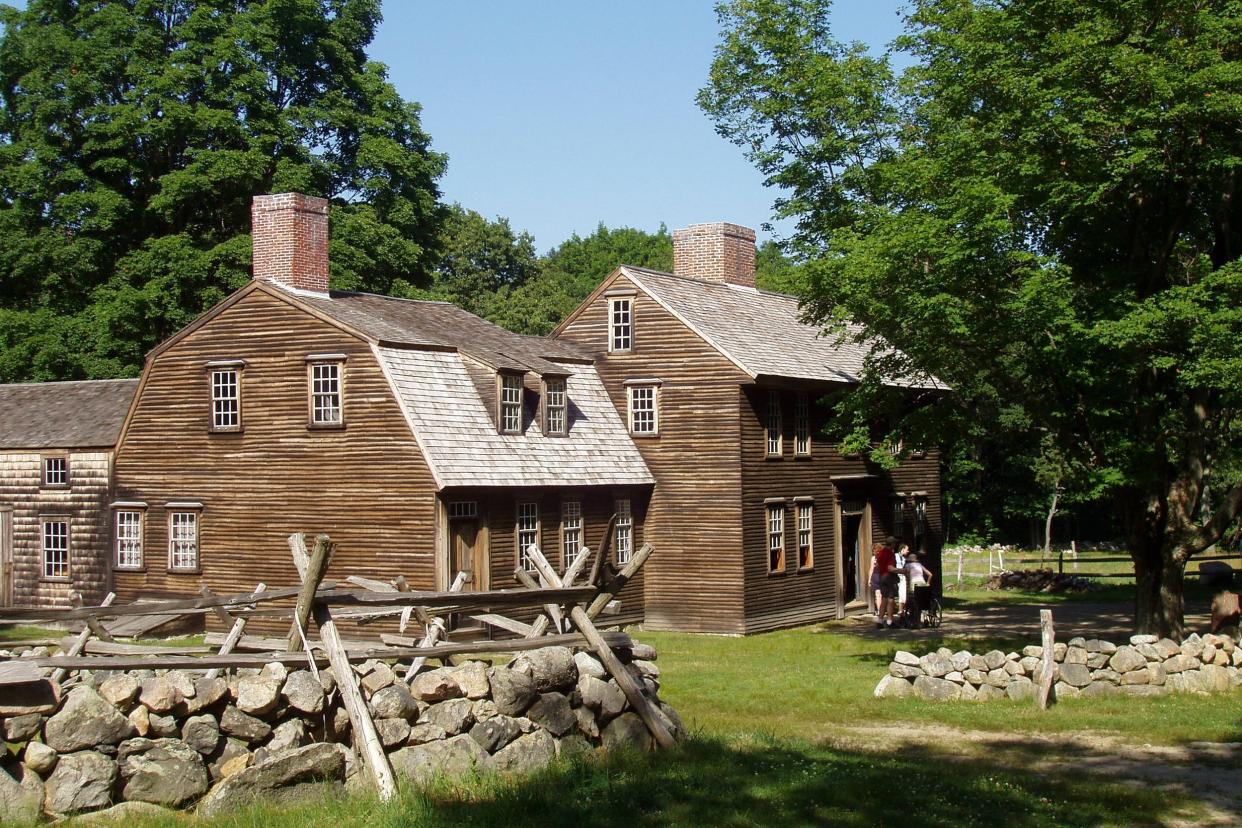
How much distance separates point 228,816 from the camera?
12.8 meters

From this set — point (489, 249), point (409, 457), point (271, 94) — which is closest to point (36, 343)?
point (271, 94)

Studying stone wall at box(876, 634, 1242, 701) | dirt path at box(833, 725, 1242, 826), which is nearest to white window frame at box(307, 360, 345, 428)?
stone wall at box(876, 634, 1242, 701)

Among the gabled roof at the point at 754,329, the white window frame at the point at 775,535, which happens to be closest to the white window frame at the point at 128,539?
the gabled roof at the point at 754,329

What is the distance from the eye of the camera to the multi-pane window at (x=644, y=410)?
34.1 metres

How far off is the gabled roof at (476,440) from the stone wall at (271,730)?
12.8 metres

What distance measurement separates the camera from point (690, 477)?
3350cm

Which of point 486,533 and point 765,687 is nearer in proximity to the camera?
point 765,687

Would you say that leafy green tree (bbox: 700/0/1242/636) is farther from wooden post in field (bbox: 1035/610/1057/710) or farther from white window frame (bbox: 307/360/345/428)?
white window frame (bbox: 307/360/345/428)

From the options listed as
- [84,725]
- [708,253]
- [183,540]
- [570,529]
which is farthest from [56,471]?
[84,725]

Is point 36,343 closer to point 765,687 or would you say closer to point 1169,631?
point 765,687

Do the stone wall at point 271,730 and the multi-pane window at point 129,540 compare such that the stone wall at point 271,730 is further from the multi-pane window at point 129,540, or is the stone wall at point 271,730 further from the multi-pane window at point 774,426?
the multi-pane window at point 129,540

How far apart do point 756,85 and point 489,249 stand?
1460 inches

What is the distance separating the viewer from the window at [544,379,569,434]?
3161 centimetres

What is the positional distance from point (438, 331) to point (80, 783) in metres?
20.1
